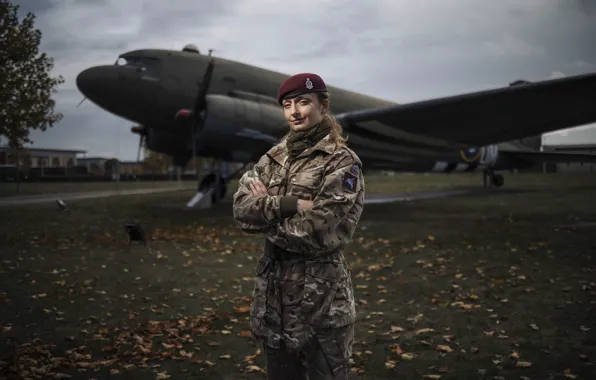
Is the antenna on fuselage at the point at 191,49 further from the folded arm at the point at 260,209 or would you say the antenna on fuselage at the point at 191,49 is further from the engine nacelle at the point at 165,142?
the folded arm at the point at 260,209

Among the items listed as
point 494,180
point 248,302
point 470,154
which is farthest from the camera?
point 494,180

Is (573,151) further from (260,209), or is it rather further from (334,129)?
(260,209)

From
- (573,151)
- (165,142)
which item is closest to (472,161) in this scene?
(573,151)

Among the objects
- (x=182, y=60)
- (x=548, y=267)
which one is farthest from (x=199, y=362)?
(x=182, y=60)

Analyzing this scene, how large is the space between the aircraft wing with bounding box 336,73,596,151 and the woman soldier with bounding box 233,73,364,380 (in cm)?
1085

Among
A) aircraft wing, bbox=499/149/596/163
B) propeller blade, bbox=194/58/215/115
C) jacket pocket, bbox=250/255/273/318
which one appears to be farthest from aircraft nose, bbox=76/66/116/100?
aircraft wing, bbox=499/149/596/163

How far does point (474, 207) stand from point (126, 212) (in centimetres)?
1363

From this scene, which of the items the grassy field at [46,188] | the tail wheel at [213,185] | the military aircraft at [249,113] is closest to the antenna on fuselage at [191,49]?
the military aircraft at [249,113]

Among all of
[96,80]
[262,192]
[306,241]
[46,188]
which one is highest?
[96,80]

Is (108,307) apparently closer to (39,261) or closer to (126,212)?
(39,261)

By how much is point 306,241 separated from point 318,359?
63 centimetres

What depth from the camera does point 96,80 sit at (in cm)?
1648

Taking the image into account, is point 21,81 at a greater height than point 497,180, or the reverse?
point 21,81

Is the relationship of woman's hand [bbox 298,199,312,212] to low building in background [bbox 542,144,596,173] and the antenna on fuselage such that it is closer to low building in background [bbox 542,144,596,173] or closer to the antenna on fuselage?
the antenna on fuselage
